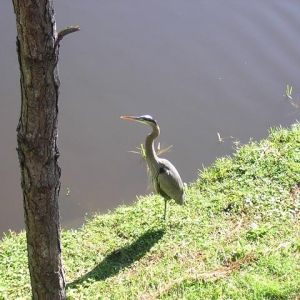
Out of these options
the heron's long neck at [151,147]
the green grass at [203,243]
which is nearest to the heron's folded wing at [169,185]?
the heron's long neck at [151,147]

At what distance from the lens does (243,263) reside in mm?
4938

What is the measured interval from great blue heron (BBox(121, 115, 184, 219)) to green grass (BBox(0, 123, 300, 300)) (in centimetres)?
31

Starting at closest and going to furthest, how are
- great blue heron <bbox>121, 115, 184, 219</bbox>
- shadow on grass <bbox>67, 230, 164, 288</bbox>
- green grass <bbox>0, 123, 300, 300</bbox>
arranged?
green grass <bbox>0, 123, 300, 300</bbox> → shadow on grass <bbox>67, 230, 164, 288</bbox> → great blue heron <bbox>121, 115, 184, 219</bbox>

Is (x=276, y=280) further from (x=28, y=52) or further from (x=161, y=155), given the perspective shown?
(x=161, y=155)

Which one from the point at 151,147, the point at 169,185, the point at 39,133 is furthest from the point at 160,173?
the point at 39,133

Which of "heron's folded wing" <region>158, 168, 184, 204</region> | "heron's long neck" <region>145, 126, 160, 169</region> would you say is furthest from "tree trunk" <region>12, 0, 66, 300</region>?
"heron's long neck" <region>145, 126, 160, 169</region>

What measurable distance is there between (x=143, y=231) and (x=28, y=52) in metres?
3.28

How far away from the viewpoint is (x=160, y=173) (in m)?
6.03

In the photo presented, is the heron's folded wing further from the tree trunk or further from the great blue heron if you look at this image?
the tree trunk

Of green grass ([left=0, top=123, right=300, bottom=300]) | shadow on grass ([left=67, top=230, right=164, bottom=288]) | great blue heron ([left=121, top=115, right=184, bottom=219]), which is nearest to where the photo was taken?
green grass ([left=0, top=123, right=300, bottom=300])

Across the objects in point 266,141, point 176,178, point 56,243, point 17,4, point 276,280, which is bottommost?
point 276,280

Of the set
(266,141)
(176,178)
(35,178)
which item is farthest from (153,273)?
(266,141)

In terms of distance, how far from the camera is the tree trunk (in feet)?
9.94

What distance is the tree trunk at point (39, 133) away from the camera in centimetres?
303
